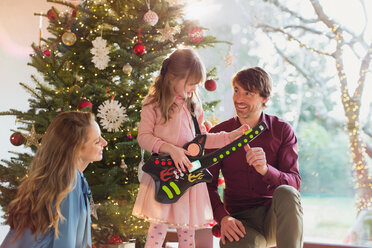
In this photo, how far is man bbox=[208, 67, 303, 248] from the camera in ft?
6.01

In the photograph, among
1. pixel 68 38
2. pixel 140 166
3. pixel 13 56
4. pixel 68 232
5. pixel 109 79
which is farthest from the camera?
pixel 13 56

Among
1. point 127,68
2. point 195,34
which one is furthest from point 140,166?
point 195,34

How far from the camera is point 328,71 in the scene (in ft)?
11.8

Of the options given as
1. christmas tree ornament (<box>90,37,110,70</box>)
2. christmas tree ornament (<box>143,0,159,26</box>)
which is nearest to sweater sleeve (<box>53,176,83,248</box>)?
christmas tree ornament (<box>90,37,110,70</box>)

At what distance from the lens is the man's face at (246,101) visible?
6.80ft

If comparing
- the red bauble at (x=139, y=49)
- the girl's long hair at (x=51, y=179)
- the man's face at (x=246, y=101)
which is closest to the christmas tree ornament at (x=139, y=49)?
the red bauble at (x=139, y=49)

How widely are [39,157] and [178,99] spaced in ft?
2.18

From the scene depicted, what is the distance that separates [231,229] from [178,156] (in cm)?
37

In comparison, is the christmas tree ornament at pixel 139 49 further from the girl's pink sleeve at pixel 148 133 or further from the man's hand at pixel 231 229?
the man's hand at pixel 231 229

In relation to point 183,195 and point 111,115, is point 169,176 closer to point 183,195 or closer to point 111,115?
point 183,195

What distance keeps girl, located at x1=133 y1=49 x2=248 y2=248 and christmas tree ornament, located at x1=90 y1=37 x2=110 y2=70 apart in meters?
0.44

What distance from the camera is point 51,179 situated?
1.63 m

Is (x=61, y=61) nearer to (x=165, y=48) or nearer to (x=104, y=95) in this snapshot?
(x=104, y=95)

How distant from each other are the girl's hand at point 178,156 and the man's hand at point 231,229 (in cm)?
28
